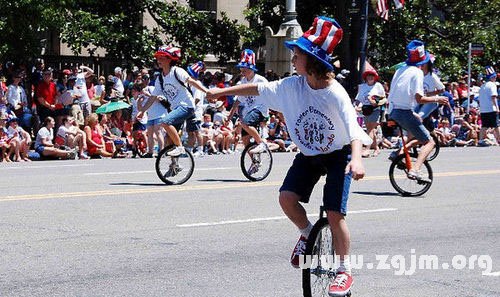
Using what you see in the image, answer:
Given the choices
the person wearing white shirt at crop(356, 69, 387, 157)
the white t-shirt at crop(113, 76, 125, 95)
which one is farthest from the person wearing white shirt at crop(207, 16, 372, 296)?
the white t-shirt at crop(113, 76, 125, 95)

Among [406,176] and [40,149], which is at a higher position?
[406,176]

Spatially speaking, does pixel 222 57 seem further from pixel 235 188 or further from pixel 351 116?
pixel 351 116

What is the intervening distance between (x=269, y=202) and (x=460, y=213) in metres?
2.45

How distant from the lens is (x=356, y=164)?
23.5 feet

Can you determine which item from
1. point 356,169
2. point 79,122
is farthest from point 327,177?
point 79,122

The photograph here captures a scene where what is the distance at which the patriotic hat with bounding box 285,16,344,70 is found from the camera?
7258 millimetres

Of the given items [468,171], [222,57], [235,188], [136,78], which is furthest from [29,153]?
[222,57]

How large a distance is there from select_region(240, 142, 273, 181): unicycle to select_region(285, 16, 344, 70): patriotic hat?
354 inches

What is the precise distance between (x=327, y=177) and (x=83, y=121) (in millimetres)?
15875

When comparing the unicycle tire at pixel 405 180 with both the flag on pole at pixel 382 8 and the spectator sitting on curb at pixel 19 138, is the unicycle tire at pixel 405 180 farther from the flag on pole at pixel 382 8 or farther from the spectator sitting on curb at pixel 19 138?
the flag on pole at pixel 382 8

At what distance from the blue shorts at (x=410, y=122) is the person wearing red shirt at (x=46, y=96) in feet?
32.6

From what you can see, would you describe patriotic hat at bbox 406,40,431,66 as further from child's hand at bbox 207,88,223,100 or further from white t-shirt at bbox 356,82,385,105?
white t-shirt at bbox 356,82,385,105

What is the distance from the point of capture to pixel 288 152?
24.1 m

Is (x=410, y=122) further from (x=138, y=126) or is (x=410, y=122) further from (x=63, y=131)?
(x=138, y=126)
